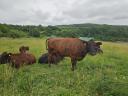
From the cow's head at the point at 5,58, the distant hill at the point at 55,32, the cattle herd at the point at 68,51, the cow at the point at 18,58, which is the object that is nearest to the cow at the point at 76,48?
the cattle herd at the point at 68,51

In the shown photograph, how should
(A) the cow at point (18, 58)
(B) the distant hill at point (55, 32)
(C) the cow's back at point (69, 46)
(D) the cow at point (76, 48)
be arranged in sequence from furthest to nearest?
1. (B) the distant hill at point (55, 32)
2. (C) the cow's back at point (69, 46)
3. (D) the cow at point (76, 48)
4. (A) the cow at point (18, 58)

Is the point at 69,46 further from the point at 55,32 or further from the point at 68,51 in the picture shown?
the point at 55,32

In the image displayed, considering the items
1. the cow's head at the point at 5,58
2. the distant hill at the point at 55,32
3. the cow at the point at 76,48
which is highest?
the cow at the point at 76,48

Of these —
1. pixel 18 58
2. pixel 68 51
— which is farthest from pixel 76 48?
pixel 18 58

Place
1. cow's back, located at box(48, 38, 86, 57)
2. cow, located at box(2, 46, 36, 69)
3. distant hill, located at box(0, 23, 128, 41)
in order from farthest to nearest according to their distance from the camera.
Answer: distant hill, located at box(0, 23, 128, 41) < cow's back, located at box(48, 38, 86, 57) < cow, located at box(2, 46, 36, 69)

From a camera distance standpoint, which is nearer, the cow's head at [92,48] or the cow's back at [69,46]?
the cow's head at [92,48]

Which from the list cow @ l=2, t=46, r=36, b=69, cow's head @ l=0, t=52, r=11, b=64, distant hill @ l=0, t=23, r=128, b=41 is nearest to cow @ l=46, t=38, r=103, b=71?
cow @ l=2, t=46, r=36, b=69

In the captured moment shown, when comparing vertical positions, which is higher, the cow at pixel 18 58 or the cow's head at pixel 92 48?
the cow's head at pixel 92 48

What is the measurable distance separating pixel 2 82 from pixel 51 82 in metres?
2.68

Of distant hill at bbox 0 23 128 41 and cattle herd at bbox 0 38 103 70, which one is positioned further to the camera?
distant hill at bbox 0 23 128 41

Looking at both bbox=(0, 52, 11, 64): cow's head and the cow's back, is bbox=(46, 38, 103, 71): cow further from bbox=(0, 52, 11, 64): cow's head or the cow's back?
bbox=(0, 52, 11, 64): cow's head

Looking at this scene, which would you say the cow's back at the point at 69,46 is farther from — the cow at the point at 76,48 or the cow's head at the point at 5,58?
the cow's head at the point at 5,58

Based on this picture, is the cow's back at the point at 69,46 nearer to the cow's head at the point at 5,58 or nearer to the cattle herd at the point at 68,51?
the cattle herd at the point at 68,51

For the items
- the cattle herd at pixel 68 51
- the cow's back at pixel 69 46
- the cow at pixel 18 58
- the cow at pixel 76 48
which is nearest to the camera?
the cow at pixel 18 58
